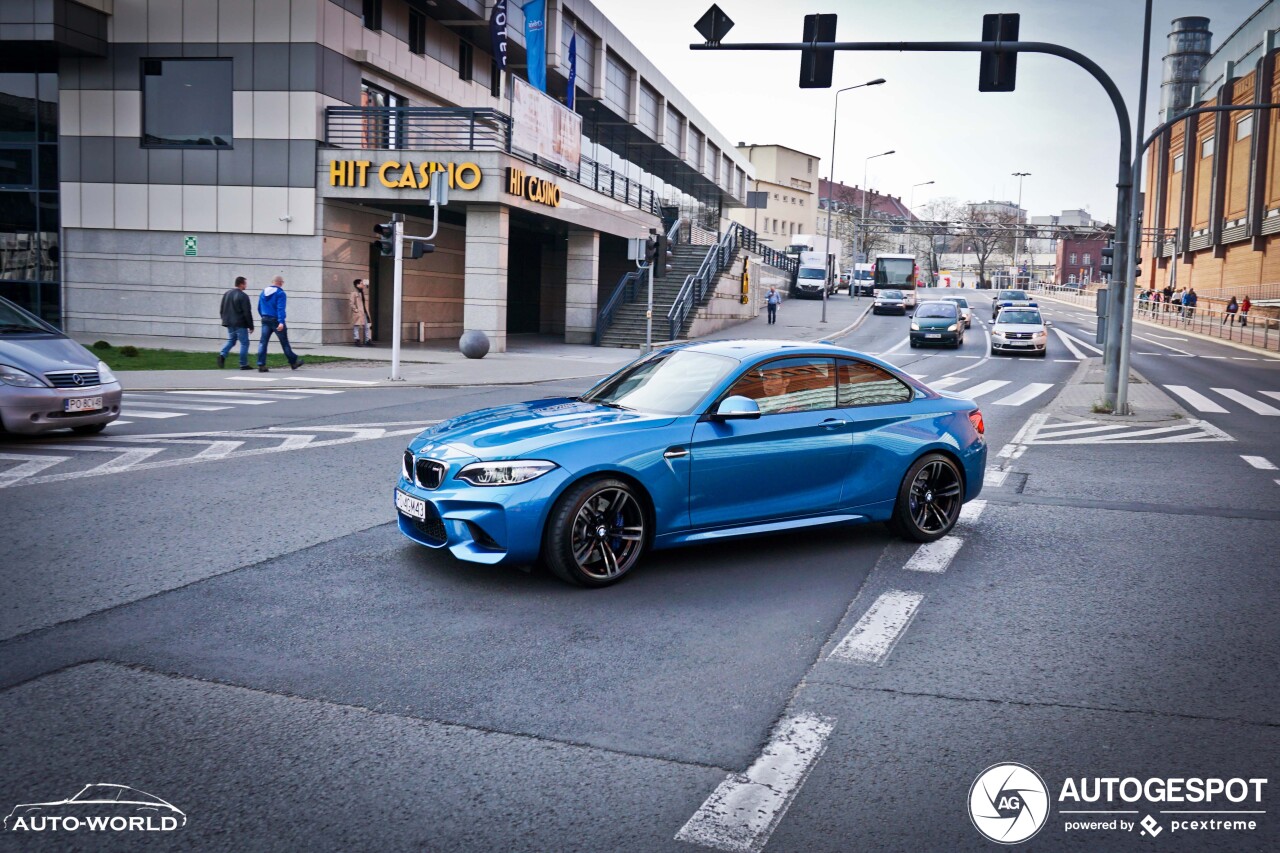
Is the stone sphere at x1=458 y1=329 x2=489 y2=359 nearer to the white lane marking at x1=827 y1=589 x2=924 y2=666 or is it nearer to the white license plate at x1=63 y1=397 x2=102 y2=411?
the white license plate at x1=63 y1=397 x2=102 y2=411

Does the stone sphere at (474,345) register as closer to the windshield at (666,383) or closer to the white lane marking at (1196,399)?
the white lane marking at (1196,399)

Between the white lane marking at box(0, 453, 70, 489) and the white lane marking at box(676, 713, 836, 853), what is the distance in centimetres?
765

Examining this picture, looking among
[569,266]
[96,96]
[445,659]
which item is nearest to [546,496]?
[445,659]

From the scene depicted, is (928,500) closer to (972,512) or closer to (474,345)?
(972,512)

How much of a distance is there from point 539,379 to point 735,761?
62.7 feet

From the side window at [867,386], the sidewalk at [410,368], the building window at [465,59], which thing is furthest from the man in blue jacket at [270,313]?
the building window at [465,59]

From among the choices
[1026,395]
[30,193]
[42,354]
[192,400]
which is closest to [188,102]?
[30,193]

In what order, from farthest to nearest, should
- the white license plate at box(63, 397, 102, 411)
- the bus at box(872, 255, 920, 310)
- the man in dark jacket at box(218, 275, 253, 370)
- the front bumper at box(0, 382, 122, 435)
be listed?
the bus at box(872, 255, 920, 310) < the man in dark jacket at box(218, 275, 253, 370) < the white license plate at box(63, 397, 102, 411) < the front bumper at box(0, 382, 122, 435)

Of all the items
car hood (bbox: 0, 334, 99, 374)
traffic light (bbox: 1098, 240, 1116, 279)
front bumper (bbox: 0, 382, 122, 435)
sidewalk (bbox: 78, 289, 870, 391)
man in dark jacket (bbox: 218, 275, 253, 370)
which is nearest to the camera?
front bumper (bbox: 0, 382, 122, 435)

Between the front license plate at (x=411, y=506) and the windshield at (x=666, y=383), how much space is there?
1.49 metres

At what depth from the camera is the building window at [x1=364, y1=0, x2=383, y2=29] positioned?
30266 millimetres

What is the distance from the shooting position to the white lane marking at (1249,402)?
20.3m

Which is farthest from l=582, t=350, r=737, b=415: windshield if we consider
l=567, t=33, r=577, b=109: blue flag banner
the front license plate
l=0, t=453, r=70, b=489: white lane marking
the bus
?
the bus

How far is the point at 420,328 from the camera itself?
3447 centimetres
